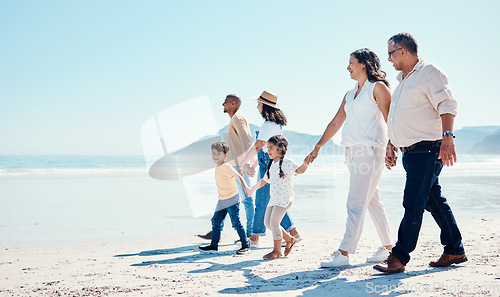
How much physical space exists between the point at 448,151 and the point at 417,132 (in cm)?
32

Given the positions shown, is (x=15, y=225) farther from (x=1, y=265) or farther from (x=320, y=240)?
(x=320, y=240)

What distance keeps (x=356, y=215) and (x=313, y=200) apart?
6299 millimetres

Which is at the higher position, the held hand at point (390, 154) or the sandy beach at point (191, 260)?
the held hand at point (390, 154)

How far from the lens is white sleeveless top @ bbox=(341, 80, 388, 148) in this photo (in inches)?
140

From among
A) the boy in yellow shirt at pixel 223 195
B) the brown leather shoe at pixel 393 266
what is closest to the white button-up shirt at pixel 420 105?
the brown leather shoe at pixel 393 266

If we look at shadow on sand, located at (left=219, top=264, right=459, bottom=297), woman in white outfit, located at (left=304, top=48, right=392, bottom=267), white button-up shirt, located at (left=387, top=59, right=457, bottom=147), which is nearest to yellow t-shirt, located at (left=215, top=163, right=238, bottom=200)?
shadow on sand, located at (left=219, top=264, right=459, bottom=297)

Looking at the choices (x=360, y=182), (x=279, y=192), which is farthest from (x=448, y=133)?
(x=279, y=192)

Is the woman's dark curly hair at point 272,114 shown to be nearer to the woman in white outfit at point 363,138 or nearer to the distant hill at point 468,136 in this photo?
the woman in white outfit at point 363,138

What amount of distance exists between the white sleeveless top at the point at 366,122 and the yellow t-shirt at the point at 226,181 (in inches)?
63.8

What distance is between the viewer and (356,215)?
11.7 ft

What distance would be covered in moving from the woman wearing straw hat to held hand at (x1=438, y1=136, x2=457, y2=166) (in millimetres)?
2193

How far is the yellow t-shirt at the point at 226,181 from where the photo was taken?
15.7 ft

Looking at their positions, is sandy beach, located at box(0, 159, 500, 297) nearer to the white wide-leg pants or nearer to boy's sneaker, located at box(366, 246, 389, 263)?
boy's sneaker, located at box(366, 246, 389, 263)

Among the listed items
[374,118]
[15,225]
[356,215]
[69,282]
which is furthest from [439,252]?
[15,225]
